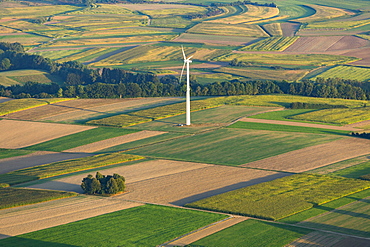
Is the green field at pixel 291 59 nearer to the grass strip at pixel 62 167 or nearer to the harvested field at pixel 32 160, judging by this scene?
the harvested field at pixel 32 160

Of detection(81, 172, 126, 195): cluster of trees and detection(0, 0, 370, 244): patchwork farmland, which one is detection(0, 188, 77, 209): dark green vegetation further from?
detection(81, 172, 126, 195): cluster of trees

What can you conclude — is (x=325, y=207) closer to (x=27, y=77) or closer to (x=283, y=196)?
(x=283, y=196)

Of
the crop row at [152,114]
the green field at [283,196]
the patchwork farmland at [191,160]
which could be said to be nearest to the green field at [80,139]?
the patchwork farmland at [191,160]

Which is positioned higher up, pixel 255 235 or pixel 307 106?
pixel 307 106

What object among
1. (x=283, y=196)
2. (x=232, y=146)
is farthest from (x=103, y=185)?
(x=232, y=146)

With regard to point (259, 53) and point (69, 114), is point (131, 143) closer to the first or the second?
point (69, 114)

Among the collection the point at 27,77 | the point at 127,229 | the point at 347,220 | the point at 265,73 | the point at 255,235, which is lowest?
the point at 127,229
